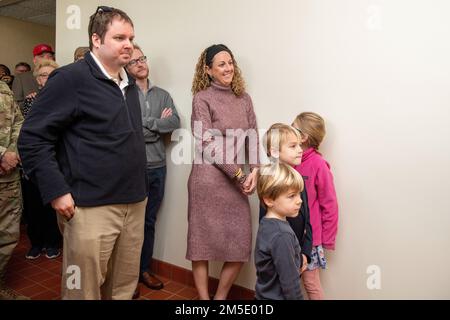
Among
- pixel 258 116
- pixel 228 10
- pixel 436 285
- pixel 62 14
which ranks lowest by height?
pixel 436 285

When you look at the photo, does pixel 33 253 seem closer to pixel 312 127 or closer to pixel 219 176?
pixel 219 176

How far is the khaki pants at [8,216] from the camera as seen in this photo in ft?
6.92

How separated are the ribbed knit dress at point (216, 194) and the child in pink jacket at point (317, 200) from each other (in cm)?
39

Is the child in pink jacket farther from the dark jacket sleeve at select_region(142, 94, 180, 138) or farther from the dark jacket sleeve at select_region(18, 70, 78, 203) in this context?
the dark jacket sleeve at select_region(18, 70, 78, 203)

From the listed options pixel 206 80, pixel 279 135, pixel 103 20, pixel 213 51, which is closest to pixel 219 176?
pixel 279 135

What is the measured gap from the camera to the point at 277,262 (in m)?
1.29

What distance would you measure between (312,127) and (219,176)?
57cm

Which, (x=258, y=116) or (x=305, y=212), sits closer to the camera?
(x=305, y=212)

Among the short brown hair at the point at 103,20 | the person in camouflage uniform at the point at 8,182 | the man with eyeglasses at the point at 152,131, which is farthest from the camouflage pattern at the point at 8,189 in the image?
the short brown hair at the point at 103,20

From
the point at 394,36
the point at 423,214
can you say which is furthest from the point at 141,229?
the point at 394,36

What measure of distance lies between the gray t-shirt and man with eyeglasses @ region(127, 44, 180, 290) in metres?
1.19

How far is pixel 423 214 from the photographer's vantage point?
163 centimetres

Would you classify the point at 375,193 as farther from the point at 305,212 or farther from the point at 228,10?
the point at 228,10

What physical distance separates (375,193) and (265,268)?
760mm
